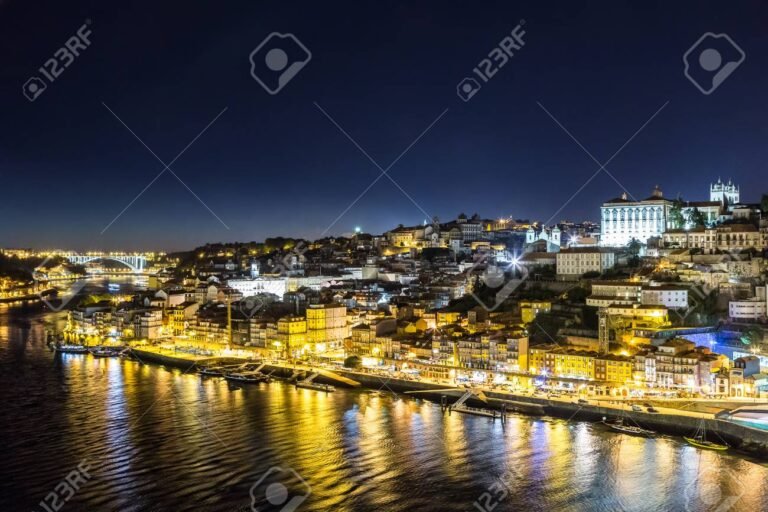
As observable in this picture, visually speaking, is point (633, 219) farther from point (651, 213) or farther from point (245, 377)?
point (245, 377)

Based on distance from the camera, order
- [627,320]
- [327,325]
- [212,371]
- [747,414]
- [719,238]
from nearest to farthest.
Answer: [747,414], [627,320], [212,371], [719,238], [327,325]

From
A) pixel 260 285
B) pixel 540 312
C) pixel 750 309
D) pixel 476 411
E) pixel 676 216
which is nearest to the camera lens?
pixel 476 411

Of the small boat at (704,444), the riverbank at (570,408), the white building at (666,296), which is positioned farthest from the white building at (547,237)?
the small boat at (704,444)

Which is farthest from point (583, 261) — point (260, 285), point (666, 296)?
point (260, 285)

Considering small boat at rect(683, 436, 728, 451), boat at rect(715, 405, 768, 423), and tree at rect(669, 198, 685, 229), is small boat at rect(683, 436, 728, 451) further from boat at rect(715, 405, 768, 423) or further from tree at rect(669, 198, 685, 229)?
tree at rect(669, 198, 685, 229)

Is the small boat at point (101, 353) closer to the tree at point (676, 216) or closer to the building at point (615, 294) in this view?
the building at point (615, 294)

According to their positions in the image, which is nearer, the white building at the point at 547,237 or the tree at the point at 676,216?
the tree at the point at 676,216

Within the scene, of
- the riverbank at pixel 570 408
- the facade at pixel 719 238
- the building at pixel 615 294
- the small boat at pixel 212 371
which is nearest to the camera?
the riverbank at pixel 570 408
